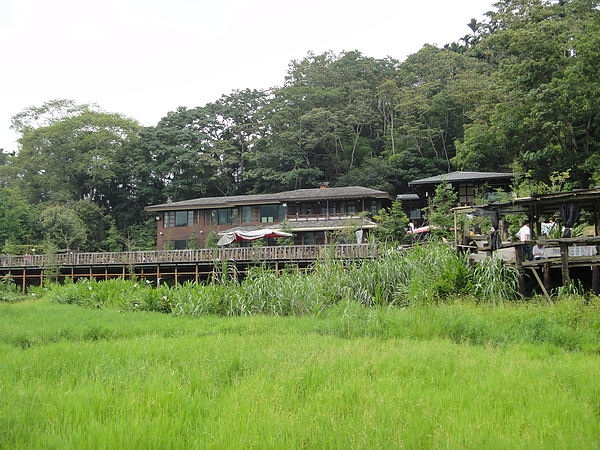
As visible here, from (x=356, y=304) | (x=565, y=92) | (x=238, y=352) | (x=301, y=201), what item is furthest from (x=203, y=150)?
(x=238, y=352)

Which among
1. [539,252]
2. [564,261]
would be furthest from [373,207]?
[564,261]

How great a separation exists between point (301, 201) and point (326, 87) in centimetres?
1912

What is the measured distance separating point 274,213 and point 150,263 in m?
14.2

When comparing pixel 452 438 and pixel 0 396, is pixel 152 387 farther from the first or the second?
pixel 452 438

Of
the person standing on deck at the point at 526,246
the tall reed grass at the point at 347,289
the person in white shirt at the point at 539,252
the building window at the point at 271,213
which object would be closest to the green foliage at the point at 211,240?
the building window at the point at 271,213

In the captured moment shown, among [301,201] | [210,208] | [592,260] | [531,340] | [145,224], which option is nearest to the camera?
[531,340]

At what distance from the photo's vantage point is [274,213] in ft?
130

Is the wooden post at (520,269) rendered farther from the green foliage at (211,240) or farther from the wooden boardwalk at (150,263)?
the green foliage at (211,240)

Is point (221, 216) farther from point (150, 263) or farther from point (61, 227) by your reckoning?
point (150, 263)

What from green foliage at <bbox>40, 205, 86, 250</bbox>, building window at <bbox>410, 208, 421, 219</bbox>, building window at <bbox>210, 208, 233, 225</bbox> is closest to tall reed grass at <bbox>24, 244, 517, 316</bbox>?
building window at <bbox>410, 208, 421, 219</bbox>

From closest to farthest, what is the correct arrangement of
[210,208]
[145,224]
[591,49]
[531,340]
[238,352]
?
→ 1. [238,352]
2. [531,340]
3. [591,49]
4. [210,208]
5. [145,224]

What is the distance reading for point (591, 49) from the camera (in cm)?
2177

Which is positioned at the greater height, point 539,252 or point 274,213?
point 274,213

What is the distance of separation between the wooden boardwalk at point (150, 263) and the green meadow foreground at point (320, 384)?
15.3m
